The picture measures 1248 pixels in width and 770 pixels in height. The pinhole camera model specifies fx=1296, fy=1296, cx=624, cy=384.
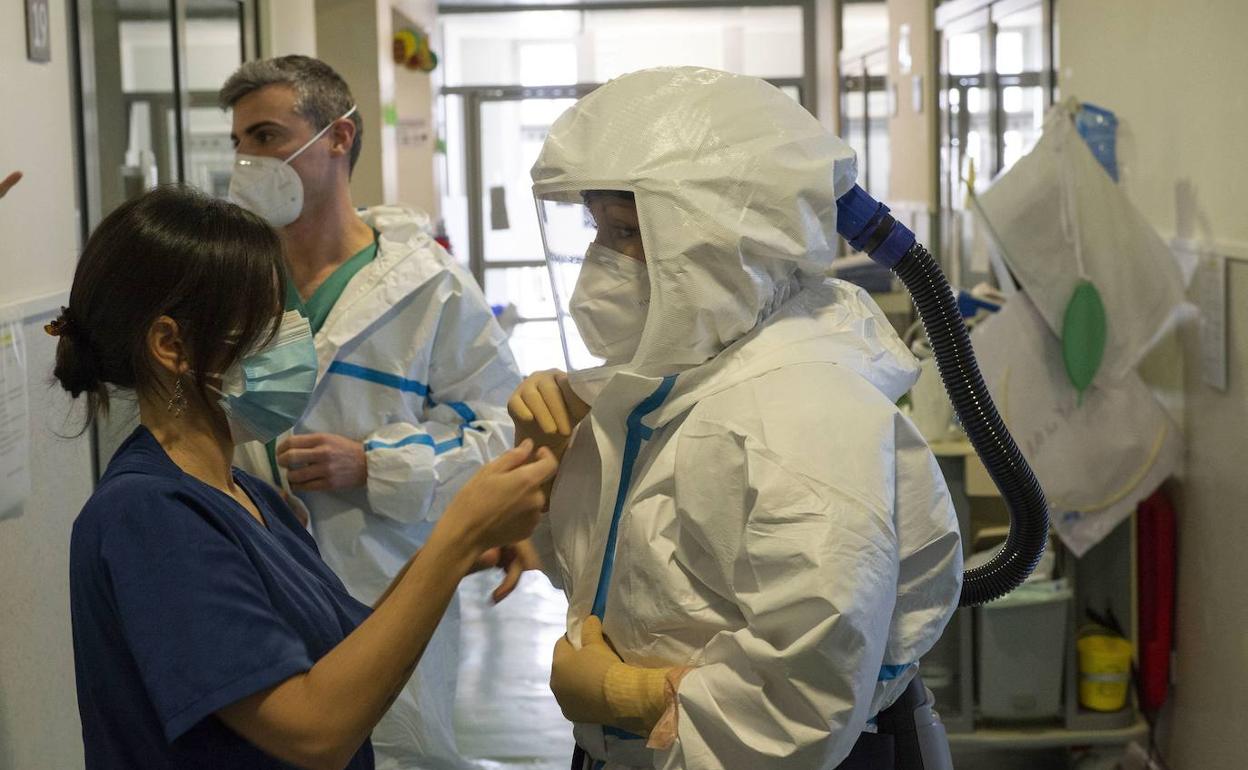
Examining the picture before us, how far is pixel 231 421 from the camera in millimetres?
1445

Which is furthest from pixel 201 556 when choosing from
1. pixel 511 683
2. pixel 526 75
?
pixel 526 75

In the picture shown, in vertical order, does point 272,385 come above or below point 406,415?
above

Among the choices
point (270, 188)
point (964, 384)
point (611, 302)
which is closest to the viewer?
point (611, 302)

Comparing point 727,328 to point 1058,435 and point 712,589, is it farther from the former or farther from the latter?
point 1058,435

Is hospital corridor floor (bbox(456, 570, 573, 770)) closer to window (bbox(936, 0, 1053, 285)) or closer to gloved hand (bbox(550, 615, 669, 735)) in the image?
window (bbox(936, 0, 1053, 285))

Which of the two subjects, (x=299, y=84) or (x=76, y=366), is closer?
(x=76, y=366)

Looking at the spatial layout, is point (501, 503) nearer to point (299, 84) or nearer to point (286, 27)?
point (299, 84)

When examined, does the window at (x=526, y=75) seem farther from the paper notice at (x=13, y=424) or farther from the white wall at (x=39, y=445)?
the paper notice at (x=13, y=424)

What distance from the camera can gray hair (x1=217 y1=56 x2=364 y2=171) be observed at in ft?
8.31

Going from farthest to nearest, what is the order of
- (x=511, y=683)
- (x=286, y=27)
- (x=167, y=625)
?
(x=286, y=27)
(x=511, y=683)
(x=167, y=625)

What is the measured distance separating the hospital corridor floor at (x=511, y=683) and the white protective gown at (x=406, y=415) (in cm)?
104

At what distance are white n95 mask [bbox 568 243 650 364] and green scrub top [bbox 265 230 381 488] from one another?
Result: 1.05 m

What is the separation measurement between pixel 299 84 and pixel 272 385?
129 centimetres

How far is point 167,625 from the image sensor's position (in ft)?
3.93
